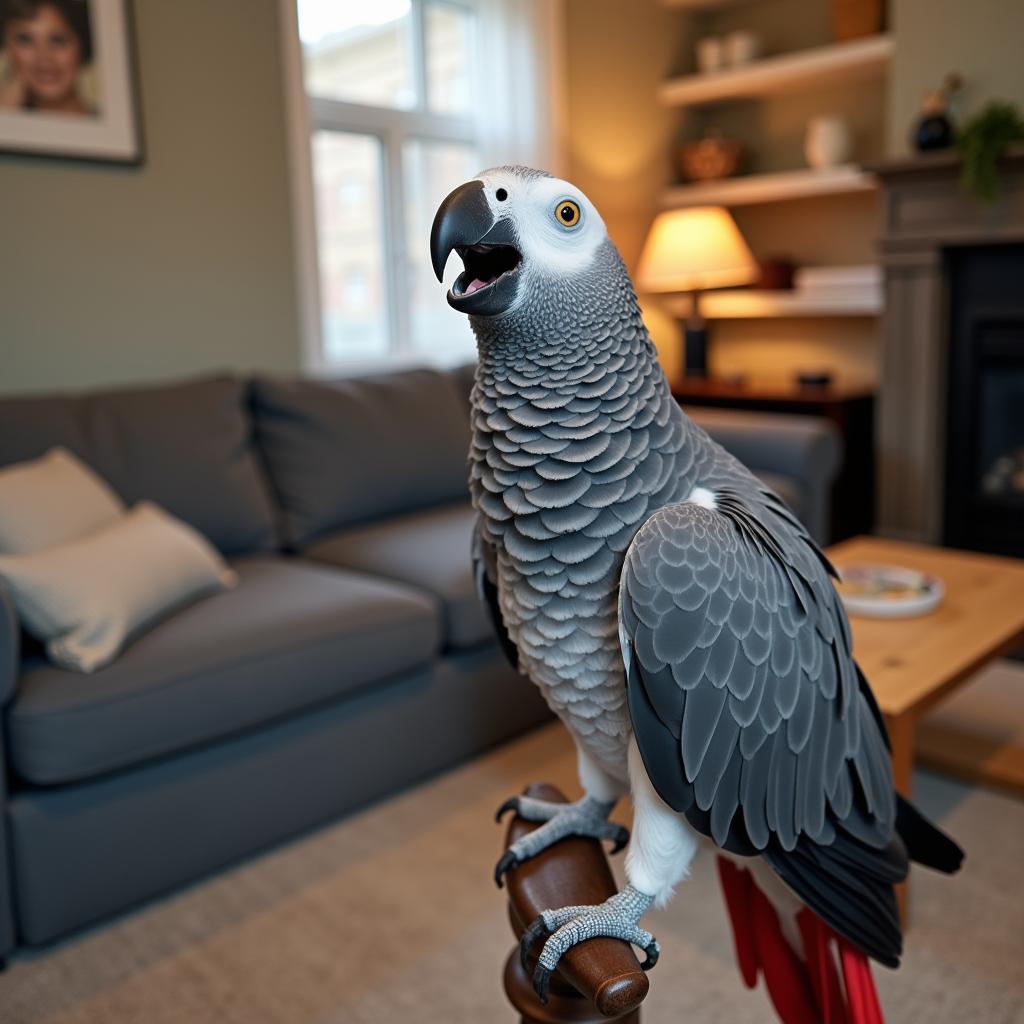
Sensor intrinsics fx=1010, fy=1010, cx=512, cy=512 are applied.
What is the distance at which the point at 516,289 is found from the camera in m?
0.63

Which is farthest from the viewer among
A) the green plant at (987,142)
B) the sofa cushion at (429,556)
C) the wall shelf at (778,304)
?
the wall shelf at (778,304)

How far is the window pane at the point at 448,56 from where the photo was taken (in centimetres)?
360

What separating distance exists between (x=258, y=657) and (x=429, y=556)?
0.61 m

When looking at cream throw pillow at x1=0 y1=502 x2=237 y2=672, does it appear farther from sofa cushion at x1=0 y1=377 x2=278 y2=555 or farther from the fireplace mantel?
the fireplace mantel

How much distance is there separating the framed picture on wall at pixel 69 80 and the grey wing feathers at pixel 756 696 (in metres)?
2.43

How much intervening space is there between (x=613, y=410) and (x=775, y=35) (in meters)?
4.18

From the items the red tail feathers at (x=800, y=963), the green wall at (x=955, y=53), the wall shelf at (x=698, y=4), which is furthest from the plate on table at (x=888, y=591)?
the wall shelf at (x=698, y=4)

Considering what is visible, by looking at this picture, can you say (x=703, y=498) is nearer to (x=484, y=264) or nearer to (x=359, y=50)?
(x=484, y=264)

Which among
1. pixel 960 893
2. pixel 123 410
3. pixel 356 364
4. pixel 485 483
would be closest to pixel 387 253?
pixel 356 364

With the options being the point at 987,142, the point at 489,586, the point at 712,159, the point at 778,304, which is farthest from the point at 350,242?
the point at 489,586

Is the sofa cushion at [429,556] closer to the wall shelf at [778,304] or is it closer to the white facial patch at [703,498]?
the white facial patch at [703,498]

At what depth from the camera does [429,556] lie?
2.38 metres

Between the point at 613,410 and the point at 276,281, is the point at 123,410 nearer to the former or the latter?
the point at 276,281

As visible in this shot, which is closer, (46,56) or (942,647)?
(942,647)
